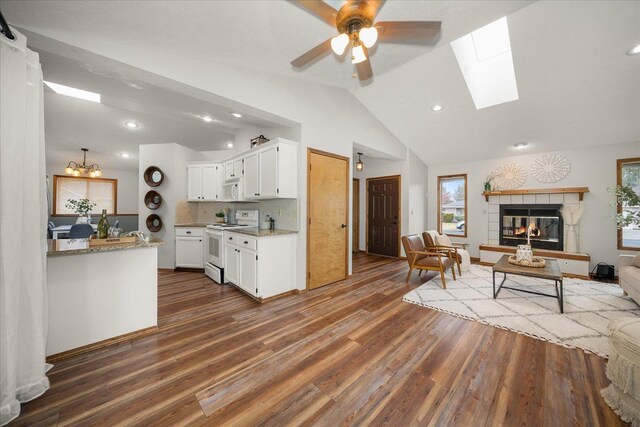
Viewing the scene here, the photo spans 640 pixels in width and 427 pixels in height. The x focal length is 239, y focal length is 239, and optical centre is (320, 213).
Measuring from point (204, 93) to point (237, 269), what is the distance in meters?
2.35

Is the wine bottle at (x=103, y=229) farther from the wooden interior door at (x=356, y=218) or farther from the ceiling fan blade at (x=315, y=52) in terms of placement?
the wooden interior door at (x=356, y=218)

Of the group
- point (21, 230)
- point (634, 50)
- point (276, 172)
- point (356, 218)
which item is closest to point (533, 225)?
point (634, 50)

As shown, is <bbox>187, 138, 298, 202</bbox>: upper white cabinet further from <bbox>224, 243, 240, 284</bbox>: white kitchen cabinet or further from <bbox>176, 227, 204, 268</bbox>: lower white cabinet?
<bbox>224, 243, 240, 284</bbox>: white kitchen cabinet

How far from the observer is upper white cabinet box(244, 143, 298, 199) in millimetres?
3385

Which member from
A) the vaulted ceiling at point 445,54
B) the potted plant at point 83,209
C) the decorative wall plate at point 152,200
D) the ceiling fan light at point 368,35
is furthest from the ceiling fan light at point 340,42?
the decorative wall plate at point 152,200

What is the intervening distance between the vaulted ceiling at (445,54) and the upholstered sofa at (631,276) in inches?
93.2

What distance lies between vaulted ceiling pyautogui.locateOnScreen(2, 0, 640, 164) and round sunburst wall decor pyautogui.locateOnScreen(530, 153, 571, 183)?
27 cm

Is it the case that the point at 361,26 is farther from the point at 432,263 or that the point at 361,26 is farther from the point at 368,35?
the point at 432,263

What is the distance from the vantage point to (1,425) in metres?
1.36

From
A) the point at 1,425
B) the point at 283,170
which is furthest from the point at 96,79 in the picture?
the point at 1,425

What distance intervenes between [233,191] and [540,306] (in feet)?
16.0

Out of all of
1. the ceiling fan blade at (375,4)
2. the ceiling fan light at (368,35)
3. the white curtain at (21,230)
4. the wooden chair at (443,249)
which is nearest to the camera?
the white curtain at (21,230)

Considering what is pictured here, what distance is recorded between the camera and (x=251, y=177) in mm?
3920

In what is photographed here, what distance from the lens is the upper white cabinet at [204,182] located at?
194 inches
